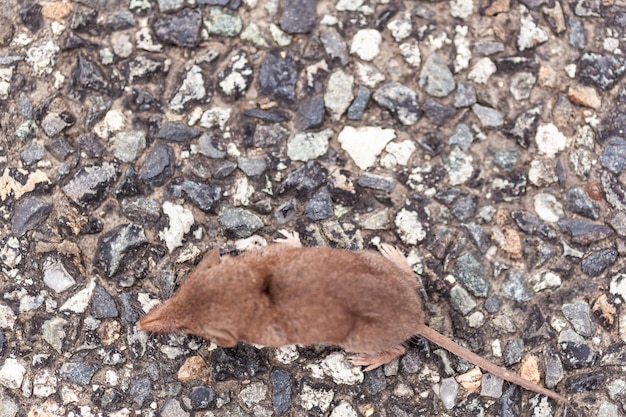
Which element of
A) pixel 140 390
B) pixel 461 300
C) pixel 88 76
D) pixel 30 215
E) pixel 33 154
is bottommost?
pixel 140 390

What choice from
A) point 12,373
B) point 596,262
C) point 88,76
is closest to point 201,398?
point 12,373

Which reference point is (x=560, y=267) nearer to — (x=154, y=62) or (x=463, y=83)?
(x=463, y=83)

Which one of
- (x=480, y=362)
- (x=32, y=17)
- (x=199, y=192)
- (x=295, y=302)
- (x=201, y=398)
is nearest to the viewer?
(x=295, y=302)

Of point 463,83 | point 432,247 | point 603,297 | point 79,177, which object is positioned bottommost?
point 603,297

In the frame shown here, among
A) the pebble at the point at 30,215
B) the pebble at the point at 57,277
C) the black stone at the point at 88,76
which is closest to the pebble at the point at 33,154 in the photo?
the pebble at the point at 30,215

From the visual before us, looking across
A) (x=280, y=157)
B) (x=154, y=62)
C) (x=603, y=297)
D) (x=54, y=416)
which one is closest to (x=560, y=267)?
(x=603, y=297)

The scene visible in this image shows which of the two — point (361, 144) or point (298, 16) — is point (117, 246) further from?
point (298, 16)
